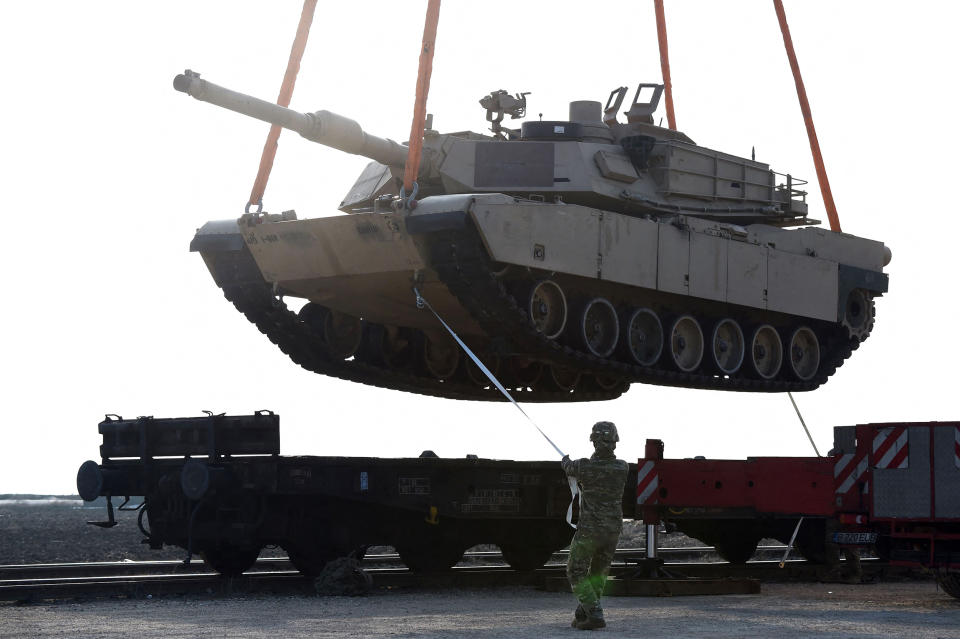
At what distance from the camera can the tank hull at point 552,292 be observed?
1566 cm

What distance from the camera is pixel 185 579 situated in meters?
14.2

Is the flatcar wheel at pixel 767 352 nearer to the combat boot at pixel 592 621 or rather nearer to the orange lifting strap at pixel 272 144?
the orange lifting strap at pixel 272 144

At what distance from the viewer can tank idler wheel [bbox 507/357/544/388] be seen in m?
19.8

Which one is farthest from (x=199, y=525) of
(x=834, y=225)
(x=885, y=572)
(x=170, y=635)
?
(x=834, y=225)

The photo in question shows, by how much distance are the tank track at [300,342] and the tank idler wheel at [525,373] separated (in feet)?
0.44

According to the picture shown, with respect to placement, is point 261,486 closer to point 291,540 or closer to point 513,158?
point 291,540

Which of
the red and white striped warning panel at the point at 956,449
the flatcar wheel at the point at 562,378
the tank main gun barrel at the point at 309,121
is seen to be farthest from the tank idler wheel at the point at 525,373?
the red and white striped warning panel at the point at 956,449

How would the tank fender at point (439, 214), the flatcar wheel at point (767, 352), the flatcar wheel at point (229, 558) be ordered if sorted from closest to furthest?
the flatcar wheel at point (229, 558) < the tank fender at point (439, 214) < the flatcar wheel at point (767, 352)

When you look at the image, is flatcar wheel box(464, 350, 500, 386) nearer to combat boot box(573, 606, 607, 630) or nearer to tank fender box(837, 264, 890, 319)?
tank fender box(837, 264, 890, 319)

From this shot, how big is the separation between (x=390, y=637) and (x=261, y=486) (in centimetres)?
422

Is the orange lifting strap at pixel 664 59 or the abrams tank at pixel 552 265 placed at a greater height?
the orange lifting strap at pixel 664 59

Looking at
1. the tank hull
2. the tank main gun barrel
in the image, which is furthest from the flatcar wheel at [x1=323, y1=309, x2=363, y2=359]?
the tank main gun barrel

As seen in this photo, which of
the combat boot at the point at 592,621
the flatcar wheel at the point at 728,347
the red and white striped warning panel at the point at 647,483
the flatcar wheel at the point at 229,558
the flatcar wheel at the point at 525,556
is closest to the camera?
the combat boot at the point at 592,621

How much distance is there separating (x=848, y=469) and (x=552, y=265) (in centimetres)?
423
